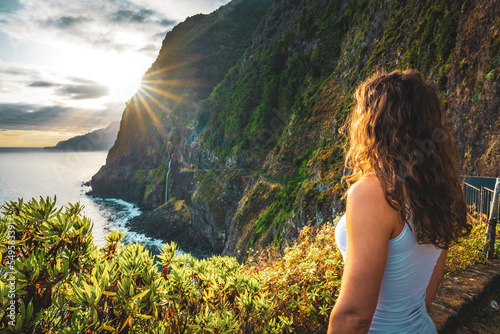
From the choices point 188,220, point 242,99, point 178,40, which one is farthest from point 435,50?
point 178,40

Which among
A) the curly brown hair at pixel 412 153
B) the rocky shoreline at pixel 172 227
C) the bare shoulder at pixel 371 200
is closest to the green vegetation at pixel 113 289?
the bare shoulder at pixel 371 200

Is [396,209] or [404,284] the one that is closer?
[396,209]

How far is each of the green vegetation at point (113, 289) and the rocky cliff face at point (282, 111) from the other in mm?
11182

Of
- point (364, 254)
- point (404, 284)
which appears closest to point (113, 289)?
point (364, 254)

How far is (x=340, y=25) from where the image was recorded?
3447 centimetres

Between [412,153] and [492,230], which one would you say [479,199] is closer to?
[492,230]

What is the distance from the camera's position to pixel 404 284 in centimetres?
112

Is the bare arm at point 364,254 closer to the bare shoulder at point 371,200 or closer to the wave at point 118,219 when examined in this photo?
the bare shoulder at point 371,200

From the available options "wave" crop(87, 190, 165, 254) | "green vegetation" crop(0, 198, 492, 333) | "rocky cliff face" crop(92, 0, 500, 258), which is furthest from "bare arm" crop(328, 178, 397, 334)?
"wave" crop(87, 190, 165, 254)

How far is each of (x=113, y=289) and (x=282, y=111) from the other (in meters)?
40.3

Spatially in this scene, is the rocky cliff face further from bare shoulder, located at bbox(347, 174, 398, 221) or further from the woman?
bare shoulder, located at bbox(347, 174, 398, 221)

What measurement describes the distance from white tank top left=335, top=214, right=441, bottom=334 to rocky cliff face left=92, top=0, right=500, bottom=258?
1157 cm

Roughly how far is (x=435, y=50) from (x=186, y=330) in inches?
803

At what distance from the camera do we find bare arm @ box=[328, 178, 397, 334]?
96cm
